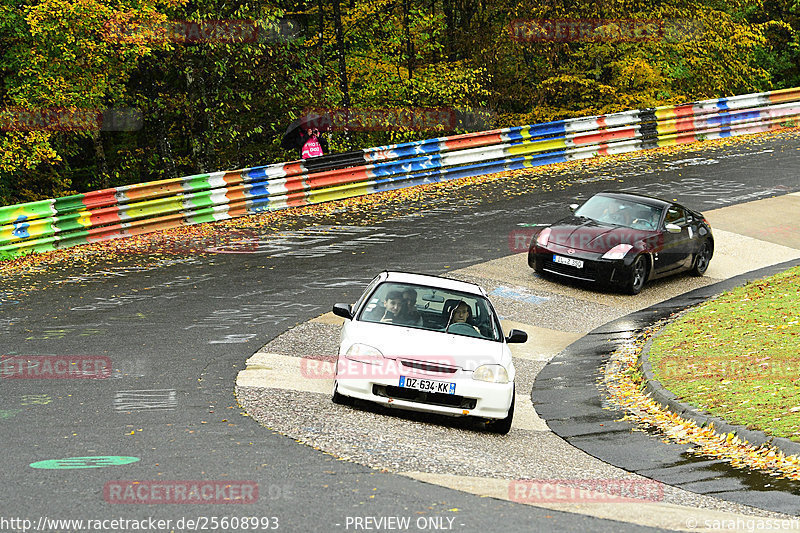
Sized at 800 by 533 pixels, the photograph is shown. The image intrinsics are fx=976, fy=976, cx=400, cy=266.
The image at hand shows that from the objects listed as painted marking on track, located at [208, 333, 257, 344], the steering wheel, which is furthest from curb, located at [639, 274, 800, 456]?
painted marking on track, located at [208, 333, 257, 344]

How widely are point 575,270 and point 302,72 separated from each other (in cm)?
1104

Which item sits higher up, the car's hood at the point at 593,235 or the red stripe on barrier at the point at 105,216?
the red stripe on barrier at the point at 105,216

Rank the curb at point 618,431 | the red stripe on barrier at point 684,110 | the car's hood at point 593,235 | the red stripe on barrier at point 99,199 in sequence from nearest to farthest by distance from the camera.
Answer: the curb at point 618,431 < the car's hood at point 593,235 < the red stripe on barrier at point 99,199 < the red stripe on barrier at point 684,110

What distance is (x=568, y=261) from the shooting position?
17.0m

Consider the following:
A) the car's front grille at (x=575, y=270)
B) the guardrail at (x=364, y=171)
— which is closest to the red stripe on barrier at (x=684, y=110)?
the guardrail at (x=364, y=171)

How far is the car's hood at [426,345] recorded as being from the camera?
33.0 feet

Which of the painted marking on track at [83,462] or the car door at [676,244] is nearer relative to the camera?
the painted marking on track at [83,462]

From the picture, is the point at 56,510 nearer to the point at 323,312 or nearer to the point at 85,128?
the point at 323,312

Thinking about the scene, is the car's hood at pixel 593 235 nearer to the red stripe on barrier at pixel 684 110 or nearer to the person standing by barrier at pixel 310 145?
the person standing by barrier at pixel 310 145

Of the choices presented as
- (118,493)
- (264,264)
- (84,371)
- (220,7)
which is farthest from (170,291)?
(220,7)

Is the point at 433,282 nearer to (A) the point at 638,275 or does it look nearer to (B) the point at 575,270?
(B) the point at 575,270

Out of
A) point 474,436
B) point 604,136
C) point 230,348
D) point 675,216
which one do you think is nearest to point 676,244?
point 675,216

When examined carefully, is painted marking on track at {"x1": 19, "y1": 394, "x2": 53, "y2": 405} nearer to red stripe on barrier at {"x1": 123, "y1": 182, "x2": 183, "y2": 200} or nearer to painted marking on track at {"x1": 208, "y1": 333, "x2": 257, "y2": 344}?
painted marking on track at {"x1": 208, "y1": 333, "x2": 257, "y2": 344}

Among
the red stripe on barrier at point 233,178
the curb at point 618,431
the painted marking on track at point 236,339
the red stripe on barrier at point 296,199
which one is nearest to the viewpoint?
the curb at point 618,431
